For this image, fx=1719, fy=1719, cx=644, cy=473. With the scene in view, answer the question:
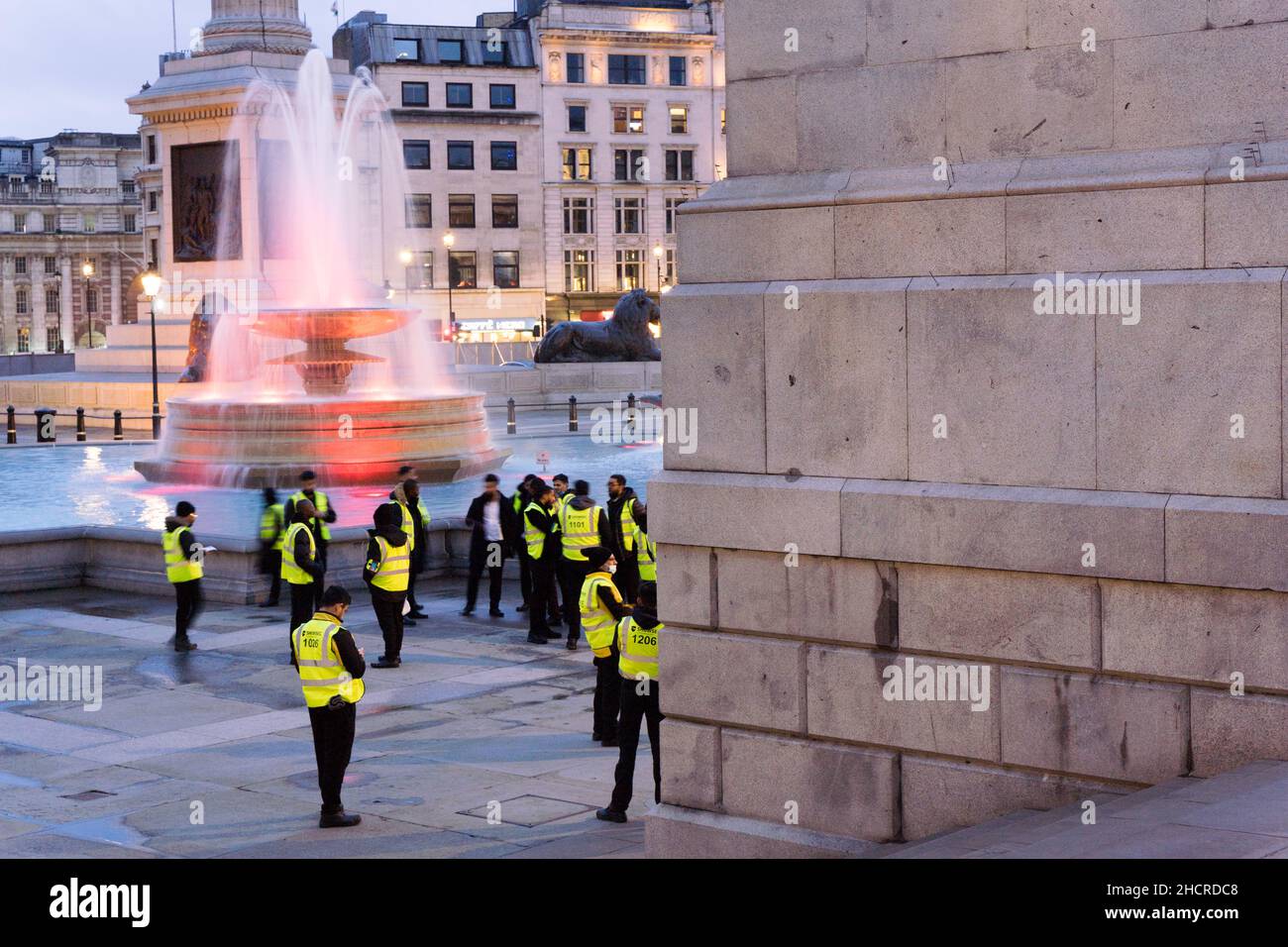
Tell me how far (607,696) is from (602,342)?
42858 mm

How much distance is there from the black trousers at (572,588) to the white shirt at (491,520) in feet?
5.21

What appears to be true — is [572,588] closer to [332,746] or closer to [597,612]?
[597,612]

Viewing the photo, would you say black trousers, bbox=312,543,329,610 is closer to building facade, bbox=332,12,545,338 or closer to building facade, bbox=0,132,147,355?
building facade, bbox=332,12,545,338

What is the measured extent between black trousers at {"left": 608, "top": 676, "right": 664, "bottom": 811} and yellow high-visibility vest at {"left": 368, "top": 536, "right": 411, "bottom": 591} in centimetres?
487

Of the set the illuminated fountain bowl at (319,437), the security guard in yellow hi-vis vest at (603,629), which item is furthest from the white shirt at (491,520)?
the illuminated fountain bowl at (319,437)

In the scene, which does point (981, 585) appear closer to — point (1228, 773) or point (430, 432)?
point (1228, 773)

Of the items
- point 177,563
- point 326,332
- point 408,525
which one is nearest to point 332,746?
point 408,525

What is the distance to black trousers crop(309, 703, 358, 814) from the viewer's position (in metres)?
10.2

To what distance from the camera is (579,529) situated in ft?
53.3

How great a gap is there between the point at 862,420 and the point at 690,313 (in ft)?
3.29

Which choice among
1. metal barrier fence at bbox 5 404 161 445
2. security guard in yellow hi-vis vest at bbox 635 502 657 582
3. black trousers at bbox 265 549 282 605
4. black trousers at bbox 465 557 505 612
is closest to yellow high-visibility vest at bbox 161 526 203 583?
black trousers at bbox 265 549 282 605

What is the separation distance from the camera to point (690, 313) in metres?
8.00

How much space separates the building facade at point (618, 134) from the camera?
91.3 meters

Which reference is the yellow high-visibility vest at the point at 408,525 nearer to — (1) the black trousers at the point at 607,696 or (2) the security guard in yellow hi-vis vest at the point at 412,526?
(2) the security guard in yellow hi-vis vest at the point at 412,526
